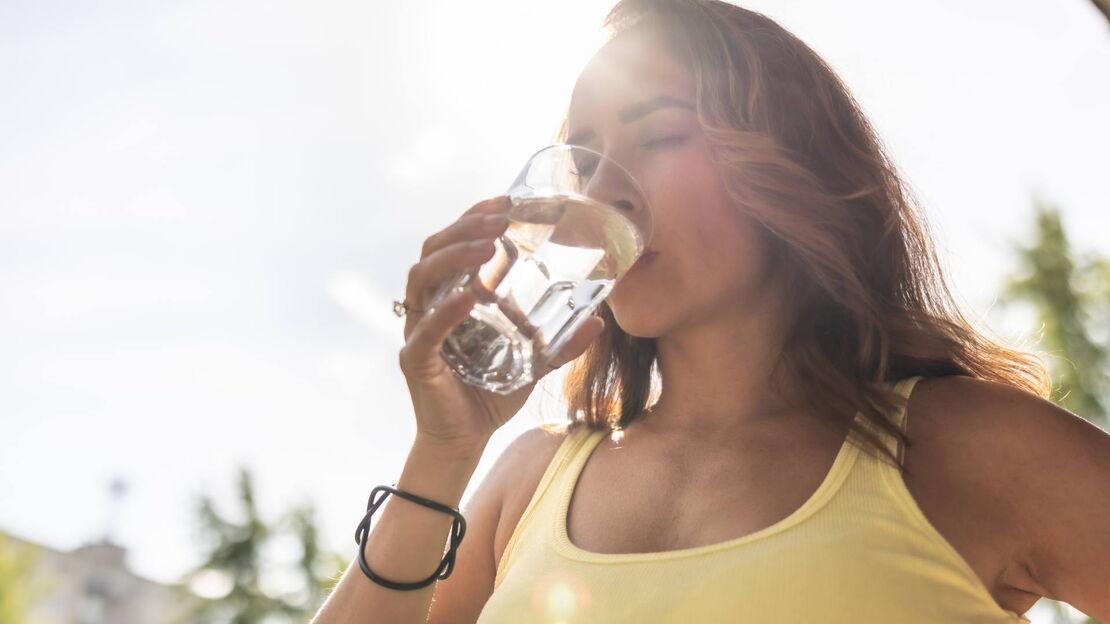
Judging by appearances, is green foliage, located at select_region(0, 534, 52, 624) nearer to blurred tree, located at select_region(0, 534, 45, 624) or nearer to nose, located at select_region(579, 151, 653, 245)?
blurred tree, located at select_region(0, 534, 45, 624)

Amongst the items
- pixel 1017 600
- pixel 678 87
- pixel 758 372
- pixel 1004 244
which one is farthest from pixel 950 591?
pixel 1004 244

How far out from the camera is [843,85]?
2.44 metres

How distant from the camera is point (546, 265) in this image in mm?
1717

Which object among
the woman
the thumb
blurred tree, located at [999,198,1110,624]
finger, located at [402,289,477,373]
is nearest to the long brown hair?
the woman

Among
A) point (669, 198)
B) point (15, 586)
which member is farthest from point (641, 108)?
point (15, 586)

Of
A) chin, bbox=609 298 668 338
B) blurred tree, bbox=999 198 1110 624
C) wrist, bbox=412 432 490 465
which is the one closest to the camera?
wrist, bbox=412 432 490 465

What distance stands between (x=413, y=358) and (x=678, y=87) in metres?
0.89

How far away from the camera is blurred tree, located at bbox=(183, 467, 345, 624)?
20859 millimetres

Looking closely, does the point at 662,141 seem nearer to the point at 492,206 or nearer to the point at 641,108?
the point at 641,108

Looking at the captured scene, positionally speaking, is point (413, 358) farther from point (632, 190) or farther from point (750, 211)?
point (750, 211)

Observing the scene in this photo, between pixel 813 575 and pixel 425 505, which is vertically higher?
pixel 813 575

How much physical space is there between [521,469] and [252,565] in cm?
2049

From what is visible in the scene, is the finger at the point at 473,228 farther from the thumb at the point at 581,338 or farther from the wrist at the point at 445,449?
the wrist at the point at 445,449

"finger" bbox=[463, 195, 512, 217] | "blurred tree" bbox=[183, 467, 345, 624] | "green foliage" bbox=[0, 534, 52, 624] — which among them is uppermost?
"finger" bbox=[463, 195, 512, 217]
